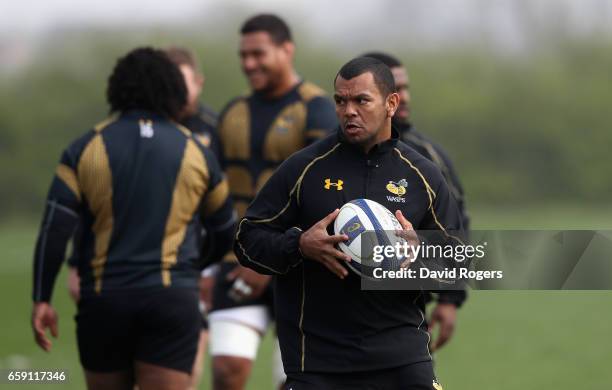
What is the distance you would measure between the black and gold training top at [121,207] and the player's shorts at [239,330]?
1.26 metres

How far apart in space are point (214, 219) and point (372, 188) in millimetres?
1829

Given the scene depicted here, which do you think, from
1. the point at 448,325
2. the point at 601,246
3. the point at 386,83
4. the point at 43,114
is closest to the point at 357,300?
the point at 386,83

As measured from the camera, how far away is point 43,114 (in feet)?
116

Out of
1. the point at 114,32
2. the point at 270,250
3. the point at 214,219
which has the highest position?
the point at 270,250

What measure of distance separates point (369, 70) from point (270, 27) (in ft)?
9.56

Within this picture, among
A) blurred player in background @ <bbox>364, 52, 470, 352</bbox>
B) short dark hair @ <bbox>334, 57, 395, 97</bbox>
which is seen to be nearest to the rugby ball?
short dark hair @ <bbox>334, 57, 395, 97</bbox>

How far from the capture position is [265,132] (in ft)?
25.5

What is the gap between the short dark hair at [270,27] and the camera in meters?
7.94

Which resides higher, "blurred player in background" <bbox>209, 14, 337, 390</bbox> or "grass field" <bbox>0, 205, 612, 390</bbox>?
"blurred player in background" <bbox>209, 14, 337, 390</bbox>

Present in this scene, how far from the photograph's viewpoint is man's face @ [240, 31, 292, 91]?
787 cm

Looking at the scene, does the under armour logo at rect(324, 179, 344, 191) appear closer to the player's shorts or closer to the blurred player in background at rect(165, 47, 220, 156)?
the player's shorts

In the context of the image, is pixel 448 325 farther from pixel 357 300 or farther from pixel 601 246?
pixel 357 300

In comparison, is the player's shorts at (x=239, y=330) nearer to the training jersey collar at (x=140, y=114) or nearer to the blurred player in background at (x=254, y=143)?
the blurred player in background at (x=254, y=143)

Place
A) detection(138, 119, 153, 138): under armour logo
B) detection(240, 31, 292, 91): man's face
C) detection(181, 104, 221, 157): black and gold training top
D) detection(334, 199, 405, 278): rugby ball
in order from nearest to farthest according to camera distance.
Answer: detection(334, 199, 405, 278): rugby ball < detection(138, 119, 153, 138): under armour logo < detection(240, 31, 292, 91): man's face < detection(181, 104, 221, 157): black and gold training top
